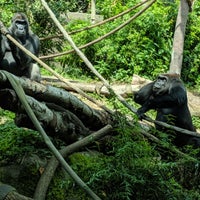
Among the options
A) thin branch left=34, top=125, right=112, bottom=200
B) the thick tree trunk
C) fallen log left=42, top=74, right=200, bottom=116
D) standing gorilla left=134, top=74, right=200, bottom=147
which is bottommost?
fallen log left=42, top=74, right=200, bottom=116

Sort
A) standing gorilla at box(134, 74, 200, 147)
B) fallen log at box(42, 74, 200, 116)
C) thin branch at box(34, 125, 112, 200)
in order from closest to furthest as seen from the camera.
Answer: thin branch at box(34, 125, 112, 200) → standing gorilla at box(134, 74, 200, 147) → fallen log at box(42, 74, 200, 116)

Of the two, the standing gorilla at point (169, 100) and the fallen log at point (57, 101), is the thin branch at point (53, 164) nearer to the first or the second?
the fallen log at point (57, 101)

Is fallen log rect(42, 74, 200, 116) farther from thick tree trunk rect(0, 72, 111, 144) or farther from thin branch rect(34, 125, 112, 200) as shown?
thin branch rect(34, 125, 112, 200)

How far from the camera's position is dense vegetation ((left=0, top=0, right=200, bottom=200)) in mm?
3805

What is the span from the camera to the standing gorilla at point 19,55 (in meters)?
6.50

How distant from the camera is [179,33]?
411 inches

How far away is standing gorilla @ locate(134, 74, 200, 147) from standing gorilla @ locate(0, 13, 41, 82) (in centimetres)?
147

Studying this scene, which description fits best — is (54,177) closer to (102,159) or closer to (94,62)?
(102,159)

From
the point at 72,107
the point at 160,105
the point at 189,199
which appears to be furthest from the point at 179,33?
the point at 189,199

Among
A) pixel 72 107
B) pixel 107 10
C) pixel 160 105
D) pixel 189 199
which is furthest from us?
pixel 107 10

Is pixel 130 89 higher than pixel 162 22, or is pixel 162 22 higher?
pixel 162 22

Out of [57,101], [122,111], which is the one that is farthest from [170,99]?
[57,101]

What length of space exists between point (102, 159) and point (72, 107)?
74cm

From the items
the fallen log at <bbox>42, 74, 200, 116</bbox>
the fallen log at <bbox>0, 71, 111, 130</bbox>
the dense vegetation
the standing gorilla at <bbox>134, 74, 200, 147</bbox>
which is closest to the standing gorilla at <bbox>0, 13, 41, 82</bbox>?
the dense vegetation
